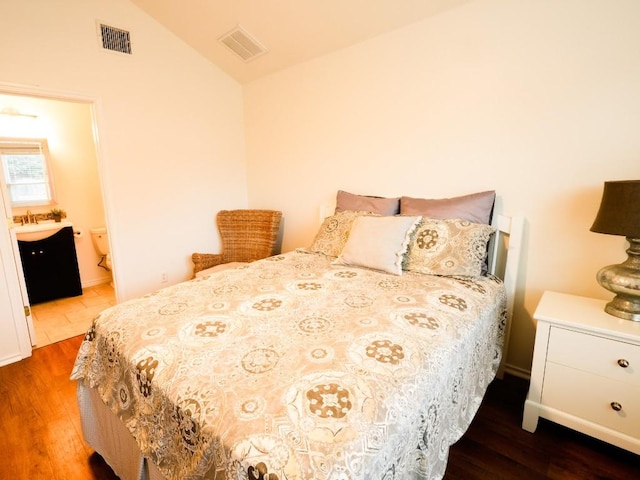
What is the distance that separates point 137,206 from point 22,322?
1.19m

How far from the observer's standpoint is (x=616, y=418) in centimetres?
140

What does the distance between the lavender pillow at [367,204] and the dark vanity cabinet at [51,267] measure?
303cm

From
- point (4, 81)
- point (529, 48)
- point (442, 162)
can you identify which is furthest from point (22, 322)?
point (529, 48)

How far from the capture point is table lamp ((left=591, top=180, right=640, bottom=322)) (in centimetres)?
130

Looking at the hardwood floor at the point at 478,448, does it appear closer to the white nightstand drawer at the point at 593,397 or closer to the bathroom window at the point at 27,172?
the white nightstand drawer at the point at 593,397

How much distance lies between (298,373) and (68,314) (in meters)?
3.34

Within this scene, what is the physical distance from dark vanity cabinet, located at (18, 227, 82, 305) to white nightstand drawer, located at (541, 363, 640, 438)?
4337 millimetres

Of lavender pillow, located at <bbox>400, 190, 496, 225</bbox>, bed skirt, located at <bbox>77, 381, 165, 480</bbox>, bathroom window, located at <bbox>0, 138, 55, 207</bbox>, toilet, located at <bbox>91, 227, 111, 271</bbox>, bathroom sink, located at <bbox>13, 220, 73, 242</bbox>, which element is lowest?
bed skirt, located at <bbox>77, 381, 165, 480</bbox>

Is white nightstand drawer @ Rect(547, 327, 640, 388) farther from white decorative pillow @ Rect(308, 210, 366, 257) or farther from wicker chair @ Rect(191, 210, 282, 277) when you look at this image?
wicker chair @ Rect(191, 210, 282, 277)

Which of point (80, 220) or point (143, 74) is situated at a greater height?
point (143, 74)

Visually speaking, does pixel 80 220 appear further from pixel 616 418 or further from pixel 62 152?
pixel 616 418

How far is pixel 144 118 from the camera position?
276 cm

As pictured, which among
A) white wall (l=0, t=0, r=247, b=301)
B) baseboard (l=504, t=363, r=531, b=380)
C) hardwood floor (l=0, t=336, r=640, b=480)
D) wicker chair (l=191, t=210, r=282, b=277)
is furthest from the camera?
wicker chair (l=191, t=210, r=282, b=277)

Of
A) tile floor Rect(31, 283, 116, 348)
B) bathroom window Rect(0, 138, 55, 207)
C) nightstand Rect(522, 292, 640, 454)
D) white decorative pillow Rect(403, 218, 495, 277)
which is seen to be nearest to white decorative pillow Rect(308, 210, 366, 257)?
white decorative pillow Rect(403, 218, 495, 277)
